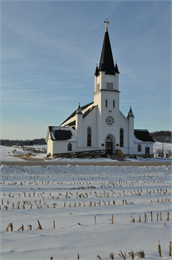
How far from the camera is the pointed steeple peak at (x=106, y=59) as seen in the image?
42906mm

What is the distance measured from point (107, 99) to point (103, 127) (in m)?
5.10

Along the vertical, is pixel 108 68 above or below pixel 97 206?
above

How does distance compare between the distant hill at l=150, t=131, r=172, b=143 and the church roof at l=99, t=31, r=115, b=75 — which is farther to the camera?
the distant hill at l=150, t=131, r=172, b=143

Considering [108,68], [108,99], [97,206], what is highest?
[108,68]

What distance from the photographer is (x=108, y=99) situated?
4241cm

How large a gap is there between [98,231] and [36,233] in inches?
49.3

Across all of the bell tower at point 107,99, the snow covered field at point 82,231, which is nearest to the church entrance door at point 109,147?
the bell tower at point 107,99

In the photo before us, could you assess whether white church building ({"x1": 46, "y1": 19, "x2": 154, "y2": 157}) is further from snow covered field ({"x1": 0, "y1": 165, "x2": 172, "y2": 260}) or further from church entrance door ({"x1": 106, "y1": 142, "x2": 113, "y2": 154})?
snow covered field ({"x1": 0, "y1": 165, "x2": 172, "y2": 260})

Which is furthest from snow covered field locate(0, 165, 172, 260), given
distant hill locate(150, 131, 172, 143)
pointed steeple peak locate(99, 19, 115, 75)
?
distant hill locate(150, 131, 172, 143)

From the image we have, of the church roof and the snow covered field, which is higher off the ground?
the church roof

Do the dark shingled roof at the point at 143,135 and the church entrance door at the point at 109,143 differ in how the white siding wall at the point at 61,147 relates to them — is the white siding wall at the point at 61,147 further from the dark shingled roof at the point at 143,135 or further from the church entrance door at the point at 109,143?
the dark shingled roof at the point at 143,135

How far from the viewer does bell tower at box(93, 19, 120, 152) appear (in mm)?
41875

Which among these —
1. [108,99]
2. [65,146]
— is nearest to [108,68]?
[108,99]

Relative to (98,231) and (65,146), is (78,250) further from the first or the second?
(65,146)
